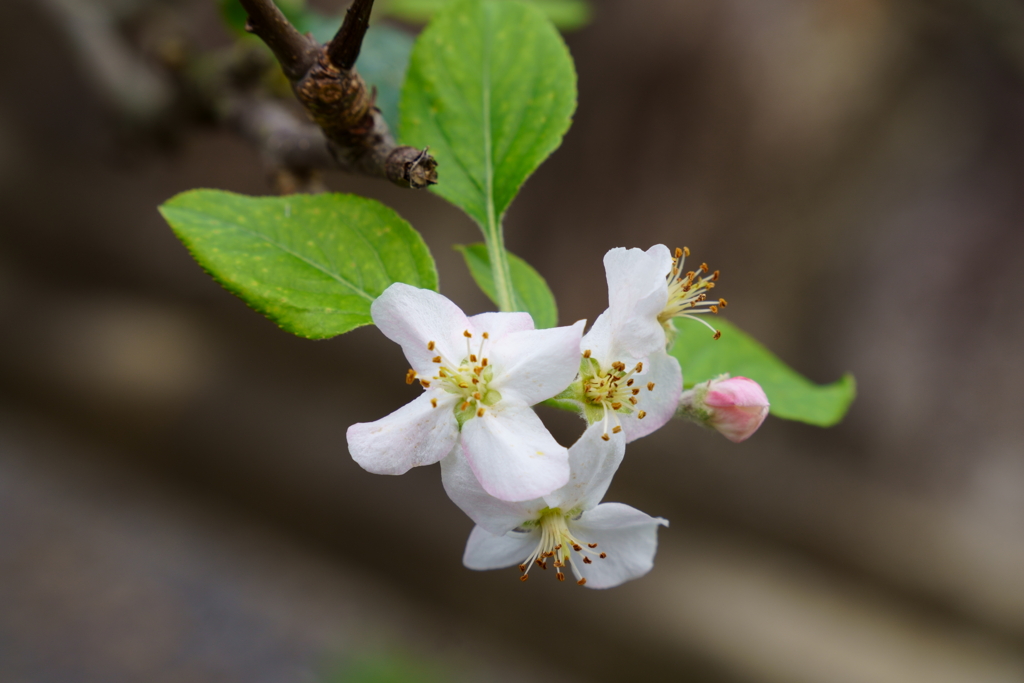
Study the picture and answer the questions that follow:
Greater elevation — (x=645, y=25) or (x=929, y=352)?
(x=645, y=25)

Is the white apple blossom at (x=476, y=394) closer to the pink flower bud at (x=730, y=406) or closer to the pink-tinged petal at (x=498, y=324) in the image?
the pink-tinged petal at (x=498, y=324)

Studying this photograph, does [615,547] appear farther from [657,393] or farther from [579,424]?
[579,424]

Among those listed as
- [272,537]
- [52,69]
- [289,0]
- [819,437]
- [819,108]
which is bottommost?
[272,537]

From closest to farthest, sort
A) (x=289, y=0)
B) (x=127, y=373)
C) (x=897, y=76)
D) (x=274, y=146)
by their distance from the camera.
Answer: (x=274, y=146)
(x=289, y=0)
(x=897, y=76)
(x=127, y=373)

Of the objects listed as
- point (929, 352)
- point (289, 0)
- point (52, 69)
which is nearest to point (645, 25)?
point (289, 0)

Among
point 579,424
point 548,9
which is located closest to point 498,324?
point 548,9

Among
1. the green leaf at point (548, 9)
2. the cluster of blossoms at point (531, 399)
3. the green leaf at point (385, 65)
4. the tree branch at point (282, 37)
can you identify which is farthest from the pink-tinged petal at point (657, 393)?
the green leaf at point (548, 9)

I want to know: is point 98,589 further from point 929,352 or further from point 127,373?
point 929,352
